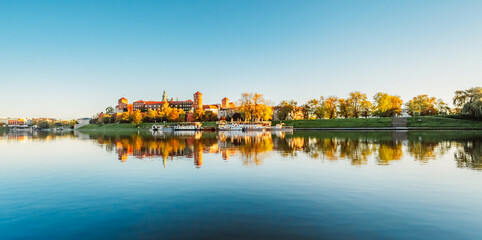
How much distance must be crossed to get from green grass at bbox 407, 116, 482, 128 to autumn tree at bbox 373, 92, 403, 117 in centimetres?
1775

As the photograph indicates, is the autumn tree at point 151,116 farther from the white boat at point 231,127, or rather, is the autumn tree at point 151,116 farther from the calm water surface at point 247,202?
the calm water surface at point 247,202

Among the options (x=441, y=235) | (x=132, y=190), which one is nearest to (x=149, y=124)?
(x=132, y=190)

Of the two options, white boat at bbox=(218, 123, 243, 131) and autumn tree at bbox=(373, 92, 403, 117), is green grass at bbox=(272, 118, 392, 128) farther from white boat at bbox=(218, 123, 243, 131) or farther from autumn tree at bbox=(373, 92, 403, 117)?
white boat at bbox=(218, 123, 243, 131)

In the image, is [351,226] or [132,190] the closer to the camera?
[351,226]

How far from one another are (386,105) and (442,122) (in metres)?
23.7

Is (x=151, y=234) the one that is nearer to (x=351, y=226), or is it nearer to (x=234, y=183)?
(x=351, y=226)

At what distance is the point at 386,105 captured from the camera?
326 ft

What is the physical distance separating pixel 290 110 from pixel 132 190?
106431 millimetres

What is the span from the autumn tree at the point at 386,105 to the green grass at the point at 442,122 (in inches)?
699

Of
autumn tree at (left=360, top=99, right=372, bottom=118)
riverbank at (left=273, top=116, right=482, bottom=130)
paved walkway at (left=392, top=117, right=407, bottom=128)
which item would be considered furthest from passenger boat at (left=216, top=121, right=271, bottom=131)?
paved walkway at (left=392, top=117, right=407, bottom=128)

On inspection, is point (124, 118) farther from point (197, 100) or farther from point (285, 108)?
point (285, 108)

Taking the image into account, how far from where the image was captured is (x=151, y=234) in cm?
750

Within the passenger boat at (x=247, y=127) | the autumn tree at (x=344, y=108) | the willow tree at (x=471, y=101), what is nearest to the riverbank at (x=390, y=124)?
the willow tree at (x=471, y=101)

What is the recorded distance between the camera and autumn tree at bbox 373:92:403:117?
328 ft
